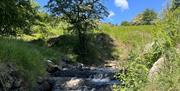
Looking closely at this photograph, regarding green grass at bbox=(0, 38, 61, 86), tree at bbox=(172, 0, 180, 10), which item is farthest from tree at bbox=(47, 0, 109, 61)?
tree at bbox=(172, 0, 180, 10)

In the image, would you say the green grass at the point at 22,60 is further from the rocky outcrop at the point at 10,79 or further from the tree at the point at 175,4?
the tree at the point at 175,4

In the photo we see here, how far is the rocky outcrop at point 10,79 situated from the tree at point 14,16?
9.30 metres

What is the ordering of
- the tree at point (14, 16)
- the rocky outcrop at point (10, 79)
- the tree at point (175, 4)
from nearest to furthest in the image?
the tree at point (175, 4) < the rocky outcrop at point (10, 79) < the tree at point (14, 16)

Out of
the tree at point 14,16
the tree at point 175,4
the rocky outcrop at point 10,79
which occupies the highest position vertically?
the tree at point 14,16

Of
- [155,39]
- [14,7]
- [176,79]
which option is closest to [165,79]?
[176,79]

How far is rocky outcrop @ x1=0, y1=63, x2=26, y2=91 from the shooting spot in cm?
1022

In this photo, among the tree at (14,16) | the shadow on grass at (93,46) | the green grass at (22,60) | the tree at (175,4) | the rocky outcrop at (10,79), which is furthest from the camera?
the shadow on grass at (93,46)

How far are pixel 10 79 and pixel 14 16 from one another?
11365 millimetres

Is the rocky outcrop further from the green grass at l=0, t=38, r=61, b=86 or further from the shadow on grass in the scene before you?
the shadow on grass

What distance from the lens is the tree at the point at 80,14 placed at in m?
28.3

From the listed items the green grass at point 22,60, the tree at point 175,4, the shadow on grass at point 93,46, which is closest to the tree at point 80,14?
the shadow on grass at point 93,46

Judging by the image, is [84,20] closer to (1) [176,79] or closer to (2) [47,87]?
(2) [47,87]

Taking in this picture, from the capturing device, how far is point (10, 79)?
1063 centimetres

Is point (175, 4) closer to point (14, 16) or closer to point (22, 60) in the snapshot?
point (22, 60)
